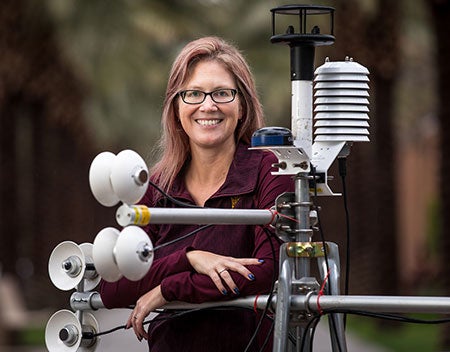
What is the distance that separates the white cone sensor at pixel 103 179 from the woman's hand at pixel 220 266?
479 mm

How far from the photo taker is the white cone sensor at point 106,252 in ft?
12.5

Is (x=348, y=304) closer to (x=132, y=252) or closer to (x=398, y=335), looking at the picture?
(x=132, y=252)

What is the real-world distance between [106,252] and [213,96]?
0.97 metres

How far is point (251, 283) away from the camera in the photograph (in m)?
4.20

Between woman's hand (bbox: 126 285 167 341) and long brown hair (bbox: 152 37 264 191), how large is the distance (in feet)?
1.60

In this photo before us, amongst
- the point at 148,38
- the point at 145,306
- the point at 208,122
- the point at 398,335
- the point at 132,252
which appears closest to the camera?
the point at 132,252

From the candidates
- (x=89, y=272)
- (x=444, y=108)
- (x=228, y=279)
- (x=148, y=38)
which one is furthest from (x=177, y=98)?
(x=148, y=38)

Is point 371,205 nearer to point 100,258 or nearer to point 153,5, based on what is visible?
point 153,5

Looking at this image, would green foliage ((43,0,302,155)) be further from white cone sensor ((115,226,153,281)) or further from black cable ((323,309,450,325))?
white cone sensor ((115,226,153,281))

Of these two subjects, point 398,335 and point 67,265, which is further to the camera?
point 398,335

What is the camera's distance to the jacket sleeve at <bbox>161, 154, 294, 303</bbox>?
4219 millimetres

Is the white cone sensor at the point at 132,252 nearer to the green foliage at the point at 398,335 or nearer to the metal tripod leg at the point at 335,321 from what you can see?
the metal tripod leg at the point at 335,321

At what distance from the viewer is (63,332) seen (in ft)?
14.9

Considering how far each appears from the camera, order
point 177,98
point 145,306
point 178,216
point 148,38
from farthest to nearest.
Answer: point 148,38, point 177,98, point 145,306, point 178,216
